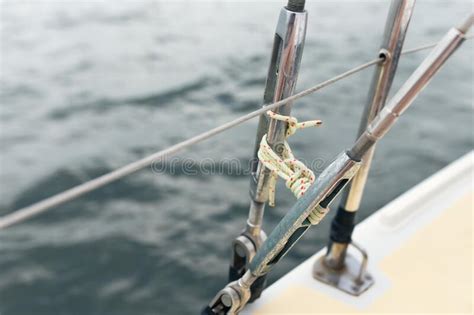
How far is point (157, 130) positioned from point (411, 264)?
2007mm

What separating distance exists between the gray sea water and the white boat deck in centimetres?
63

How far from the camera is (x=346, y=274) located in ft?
4.09

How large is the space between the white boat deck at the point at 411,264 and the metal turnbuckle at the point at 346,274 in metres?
0.01

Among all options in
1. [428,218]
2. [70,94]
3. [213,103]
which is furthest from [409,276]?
[70,94]

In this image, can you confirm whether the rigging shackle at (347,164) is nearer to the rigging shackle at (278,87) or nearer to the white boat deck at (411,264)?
the rigging shackle at (278,87)

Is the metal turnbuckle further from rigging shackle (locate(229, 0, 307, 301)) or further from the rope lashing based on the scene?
the rope lashing

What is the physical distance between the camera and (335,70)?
12.9ft

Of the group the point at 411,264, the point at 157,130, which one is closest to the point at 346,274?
the point at 411,264

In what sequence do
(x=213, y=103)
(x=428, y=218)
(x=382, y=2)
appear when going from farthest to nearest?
(x=382, y=2) → (x=213, y=103) → (x=428, y=218)

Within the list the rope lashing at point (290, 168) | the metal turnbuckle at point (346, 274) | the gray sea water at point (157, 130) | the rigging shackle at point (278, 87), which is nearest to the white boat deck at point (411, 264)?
the metal turnbuckle at point (346, 274)

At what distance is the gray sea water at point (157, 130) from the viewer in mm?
2125

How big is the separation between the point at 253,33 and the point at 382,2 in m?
1.77

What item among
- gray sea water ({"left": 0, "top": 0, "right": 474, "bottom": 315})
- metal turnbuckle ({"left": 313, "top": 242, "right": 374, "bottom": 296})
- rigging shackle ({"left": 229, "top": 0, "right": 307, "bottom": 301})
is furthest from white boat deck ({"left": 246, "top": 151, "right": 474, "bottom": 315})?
gray sea water ({"left": 0, "top": 0, "right": 474, "bottom": 315})

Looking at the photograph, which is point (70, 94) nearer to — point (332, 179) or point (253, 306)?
point (253, 306)
